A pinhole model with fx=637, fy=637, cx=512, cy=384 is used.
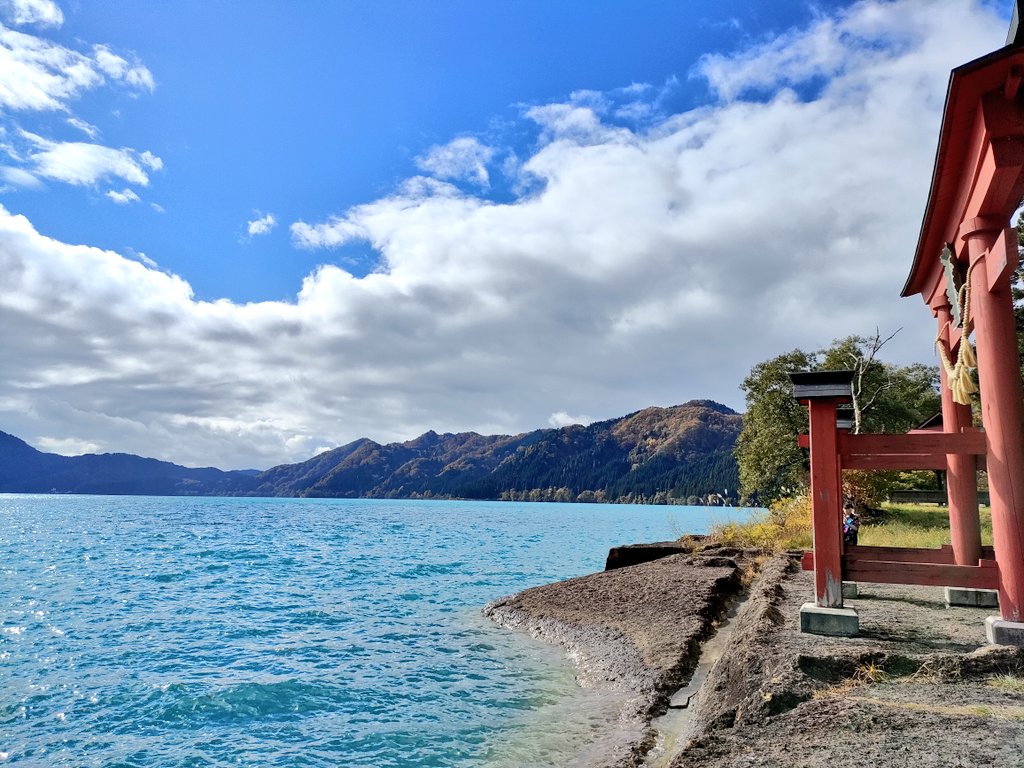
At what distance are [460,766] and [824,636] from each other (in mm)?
4896

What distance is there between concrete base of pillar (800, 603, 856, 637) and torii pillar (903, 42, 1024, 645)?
1.41 m

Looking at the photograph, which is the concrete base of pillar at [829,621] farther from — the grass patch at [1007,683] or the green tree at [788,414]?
the green tree at [788,414]

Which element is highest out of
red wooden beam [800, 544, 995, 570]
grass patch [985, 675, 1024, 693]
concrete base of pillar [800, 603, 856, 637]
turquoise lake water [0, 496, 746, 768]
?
red wooden beam [800, 544, 995, 570]

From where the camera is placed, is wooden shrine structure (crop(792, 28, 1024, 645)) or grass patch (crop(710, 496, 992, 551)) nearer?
wooden shrine structure (crop(792, 28, 1024, 645))

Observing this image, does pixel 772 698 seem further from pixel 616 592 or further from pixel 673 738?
pixel 616 592

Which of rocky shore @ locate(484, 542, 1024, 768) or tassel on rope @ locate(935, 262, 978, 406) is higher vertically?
tassel on rope @ locate(935, 262, 978, 406)

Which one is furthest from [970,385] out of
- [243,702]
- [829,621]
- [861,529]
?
[861,529]

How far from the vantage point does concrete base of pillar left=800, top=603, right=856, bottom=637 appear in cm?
802

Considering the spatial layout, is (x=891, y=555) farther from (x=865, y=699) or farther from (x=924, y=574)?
(x=865, y=699)

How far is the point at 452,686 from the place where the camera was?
11477 millimetres

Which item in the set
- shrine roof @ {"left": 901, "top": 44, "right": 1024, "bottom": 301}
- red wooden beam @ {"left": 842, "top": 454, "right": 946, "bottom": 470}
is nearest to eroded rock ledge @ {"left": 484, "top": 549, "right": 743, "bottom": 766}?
red wooden beam @ {"left": 842, "top": 454, "right": 946, "bottom": 470}

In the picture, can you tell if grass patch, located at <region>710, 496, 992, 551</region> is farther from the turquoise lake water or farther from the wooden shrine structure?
the wooden shrine structure

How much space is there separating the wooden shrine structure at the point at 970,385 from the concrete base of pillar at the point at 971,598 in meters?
1.35

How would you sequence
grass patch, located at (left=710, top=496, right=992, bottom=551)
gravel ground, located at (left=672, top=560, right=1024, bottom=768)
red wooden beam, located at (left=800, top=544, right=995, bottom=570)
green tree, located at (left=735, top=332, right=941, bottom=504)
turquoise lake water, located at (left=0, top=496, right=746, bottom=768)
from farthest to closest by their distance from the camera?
1. green tree, located at (left=735, top=332, right=941, bottom=504)
2. grass patch, located at (left=710, top=496, right=992, bottom=551)
3. turquoise lake water, located at (left=0, top=496, right=746, bottom=768)
4. red wooden beam, located at (left=800, top=544, right=995, bottom=570)
5. gravel ground, located at (left=672, top=560, right=1024, bottom=768)
